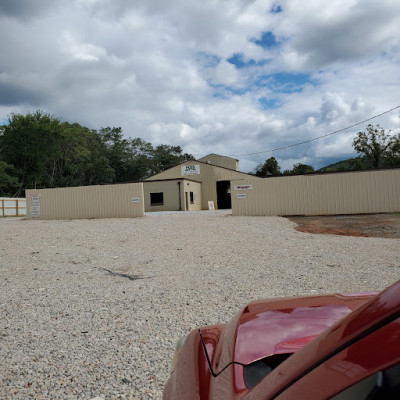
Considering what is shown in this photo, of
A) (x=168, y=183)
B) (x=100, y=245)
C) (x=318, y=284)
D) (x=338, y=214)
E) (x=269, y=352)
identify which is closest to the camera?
(x=269, y=352)

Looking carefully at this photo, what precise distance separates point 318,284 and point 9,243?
8.68m

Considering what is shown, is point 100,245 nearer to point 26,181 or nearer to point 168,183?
point 168,183

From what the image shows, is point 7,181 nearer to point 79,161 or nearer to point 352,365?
point 79,161

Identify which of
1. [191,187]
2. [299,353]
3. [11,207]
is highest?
[191,187]

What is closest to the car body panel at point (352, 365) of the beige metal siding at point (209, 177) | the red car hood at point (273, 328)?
the red car hood at point (273, 328)

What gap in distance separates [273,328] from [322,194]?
2039 centimetres

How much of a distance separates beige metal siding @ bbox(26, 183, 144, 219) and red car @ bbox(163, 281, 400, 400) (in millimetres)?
19589

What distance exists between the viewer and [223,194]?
3812 centimetres

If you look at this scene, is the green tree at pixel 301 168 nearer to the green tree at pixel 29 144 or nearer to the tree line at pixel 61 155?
the tree line at pixel 61 155

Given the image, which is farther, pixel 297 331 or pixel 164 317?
pixel 164 317

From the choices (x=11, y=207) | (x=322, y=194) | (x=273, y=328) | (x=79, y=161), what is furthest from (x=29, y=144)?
(x=273, y=328)

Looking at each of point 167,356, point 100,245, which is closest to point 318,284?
point 167,356

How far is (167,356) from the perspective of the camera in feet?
9.57

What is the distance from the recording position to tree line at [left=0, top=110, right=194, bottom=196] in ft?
130
